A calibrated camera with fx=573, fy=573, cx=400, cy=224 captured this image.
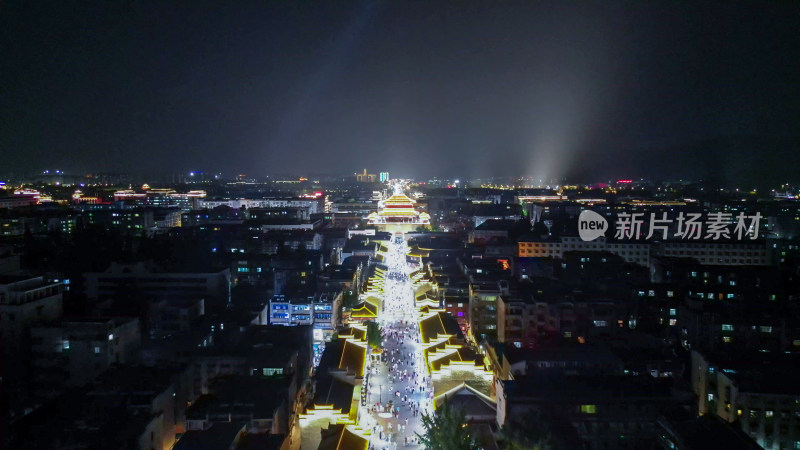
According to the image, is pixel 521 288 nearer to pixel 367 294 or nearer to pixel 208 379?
pixel 367 294

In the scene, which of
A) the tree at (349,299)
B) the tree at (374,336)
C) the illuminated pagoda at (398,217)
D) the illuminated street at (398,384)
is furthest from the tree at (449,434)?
the illuminated pagoda at (398,217)

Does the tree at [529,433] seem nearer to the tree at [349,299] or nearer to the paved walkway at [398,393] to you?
the paved walkway at [398,393]

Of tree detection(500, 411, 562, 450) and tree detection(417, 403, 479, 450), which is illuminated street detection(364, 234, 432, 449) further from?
tree detection(500, 411, 562, 450)

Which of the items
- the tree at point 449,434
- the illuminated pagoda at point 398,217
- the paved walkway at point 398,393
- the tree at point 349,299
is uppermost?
the illuminated pagoda at point 398,217

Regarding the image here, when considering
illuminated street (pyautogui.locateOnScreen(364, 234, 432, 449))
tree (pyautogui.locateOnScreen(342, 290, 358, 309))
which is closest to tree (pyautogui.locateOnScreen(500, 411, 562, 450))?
illuminated street (pyautogui.locateOnScreen(364, 234, 432, 449))

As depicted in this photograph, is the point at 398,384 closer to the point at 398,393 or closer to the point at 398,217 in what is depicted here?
the point at 398,393

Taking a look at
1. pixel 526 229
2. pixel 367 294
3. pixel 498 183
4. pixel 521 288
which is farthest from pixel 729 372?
pixel 498 183
